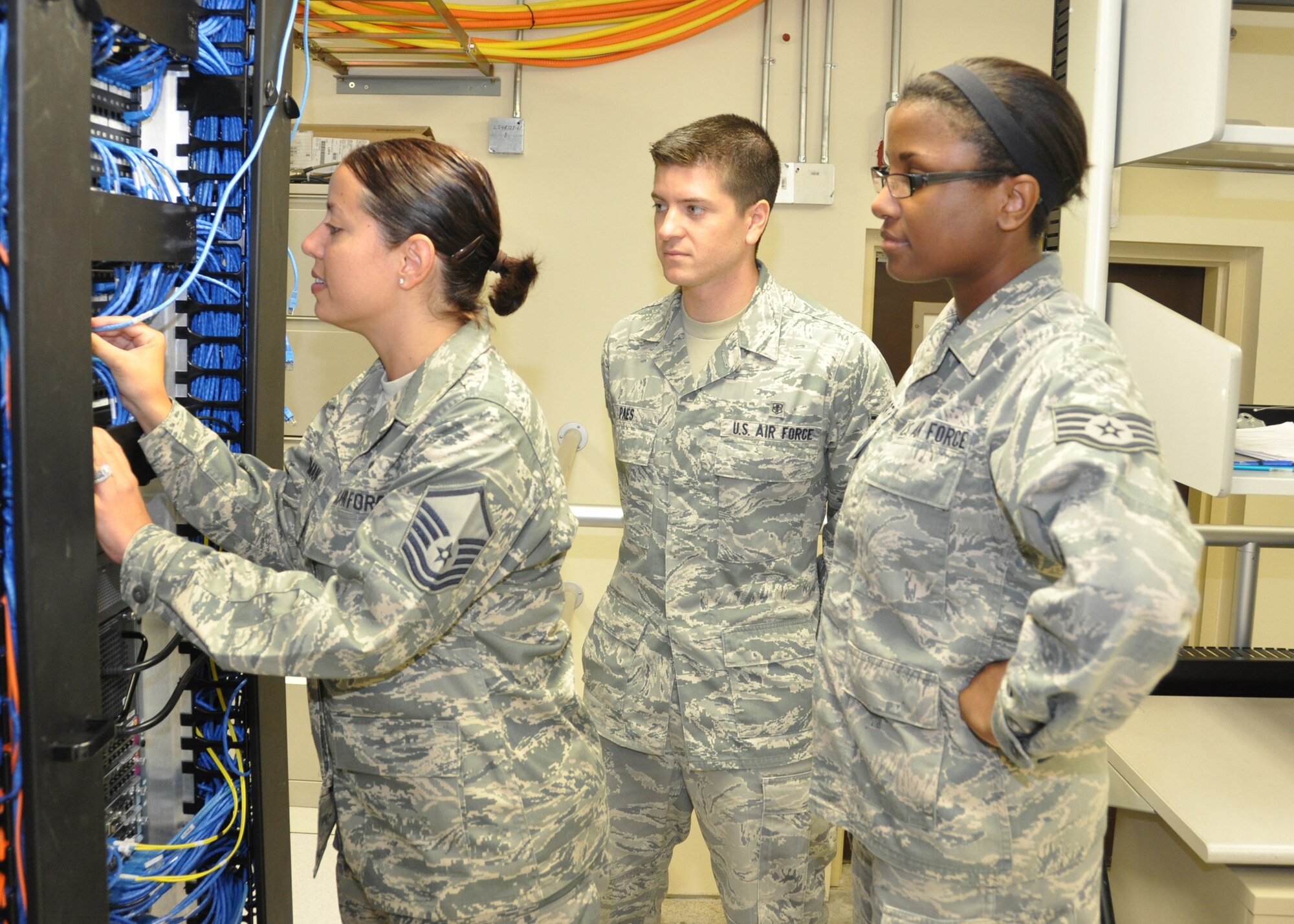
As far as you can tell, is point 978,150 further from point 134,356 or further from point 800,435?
point 134,356

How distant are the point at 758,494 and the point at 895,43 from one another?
6.50 feet

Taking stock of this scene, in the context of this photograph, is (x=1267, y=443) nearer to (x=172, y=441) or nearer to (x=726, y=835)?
(x=726, y=835)

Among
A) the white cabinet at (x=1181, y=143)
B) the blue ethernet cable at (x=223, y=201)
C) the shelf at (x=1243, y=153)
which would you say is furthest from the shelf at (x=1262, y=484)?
the blue ethernet cable at (x=223, y=201)

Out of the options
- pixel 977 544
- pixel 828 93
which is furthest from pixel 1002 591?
pixel 828 93

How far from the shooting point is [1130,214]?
10.4 ft

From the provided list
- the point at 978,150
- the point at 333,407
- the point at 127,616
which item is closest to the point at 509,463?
the point at 333,407

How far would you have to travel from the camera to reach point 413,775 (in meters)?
1.18

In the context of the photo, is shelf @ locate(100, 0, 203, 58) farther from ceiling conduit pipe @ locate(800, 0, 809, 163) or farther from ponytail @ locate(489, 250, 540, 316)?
ceiling conduit pipe @ locate(800, 0, 809, 163)

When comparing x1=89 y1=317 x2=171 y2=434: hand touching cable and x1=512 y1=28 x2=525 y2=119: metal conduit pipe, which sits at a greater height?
x1=512 y1=28 x2=525 y2=119: metal conduit pipe

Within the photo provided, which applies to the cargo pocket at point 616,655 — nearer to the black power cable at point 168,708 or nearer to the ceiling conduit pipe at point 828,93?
the black power cable at point 168,708

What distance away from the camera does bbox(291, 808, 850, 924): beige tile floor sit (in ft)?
8.20

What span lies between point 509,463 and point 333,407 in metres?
0.36

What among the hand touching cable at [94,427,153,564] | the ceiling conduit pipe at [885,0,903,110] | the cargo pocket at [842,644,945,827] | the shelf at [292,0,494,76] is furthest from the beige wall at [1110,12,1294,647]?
the hand touching cable at [94,427,153,564]

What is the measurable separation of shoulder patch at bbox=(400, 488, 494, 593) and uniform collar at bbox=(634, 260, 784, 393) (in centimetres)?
76
